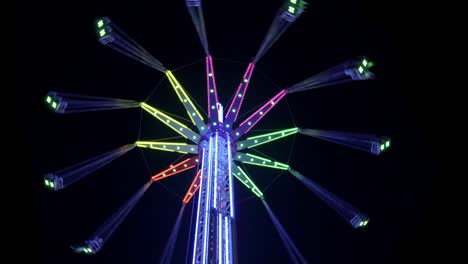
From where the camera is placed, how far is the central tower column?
1187 centimetres

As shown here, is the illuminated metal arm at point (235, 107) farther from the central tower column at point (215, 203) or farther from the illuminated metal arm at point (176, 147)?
the illuminated metal arm at point (176, 147)

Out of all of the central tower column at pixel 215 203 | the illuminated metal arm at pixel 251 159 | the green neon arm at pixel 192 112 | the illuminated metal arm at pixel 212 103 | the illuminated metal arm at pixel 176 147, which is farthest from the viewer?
the illuminated metal arm at pixel 251 159

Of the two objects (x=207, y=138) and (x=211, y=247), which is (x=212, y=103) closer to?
(x=207, y=138)

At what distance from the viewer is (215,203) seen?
41.6ft

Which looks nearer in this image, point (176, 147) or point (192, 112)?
point (192, 112)

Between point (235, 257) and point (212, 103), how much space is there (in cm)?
523

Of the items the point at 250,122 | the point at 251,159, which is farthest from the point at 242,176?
the point at 250,122

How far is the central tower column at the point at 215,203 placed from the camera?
1187cm

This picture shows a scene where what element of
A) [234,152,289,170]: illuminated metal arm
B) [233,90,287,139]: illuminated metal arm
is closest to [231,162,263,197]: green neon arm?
[234,152,289,170]: illuminated metal arm

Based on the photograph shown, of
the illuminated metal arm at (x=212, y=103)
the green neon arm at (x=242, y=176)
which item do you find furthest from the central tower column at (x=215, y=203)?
the green neon arm at (x=242, y=176)

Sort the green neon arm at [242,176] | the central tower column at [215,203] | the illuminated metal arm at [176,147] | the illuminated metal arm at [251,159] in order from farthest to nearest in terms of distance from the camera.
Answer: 1. the green neon arm at [242,176]
2. the illuminated metal arm at [251,159]
3. the illuminated metal arm at [176,147]
4. the central tower column at [215,203]

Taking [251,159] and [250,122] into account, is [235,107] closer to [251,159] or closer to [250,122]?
[250,122]

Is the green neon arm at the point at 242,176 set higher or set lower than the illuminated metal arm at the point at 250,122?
lower

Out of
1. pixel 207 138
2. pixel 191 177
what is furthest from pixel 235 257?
pixel 191 177
